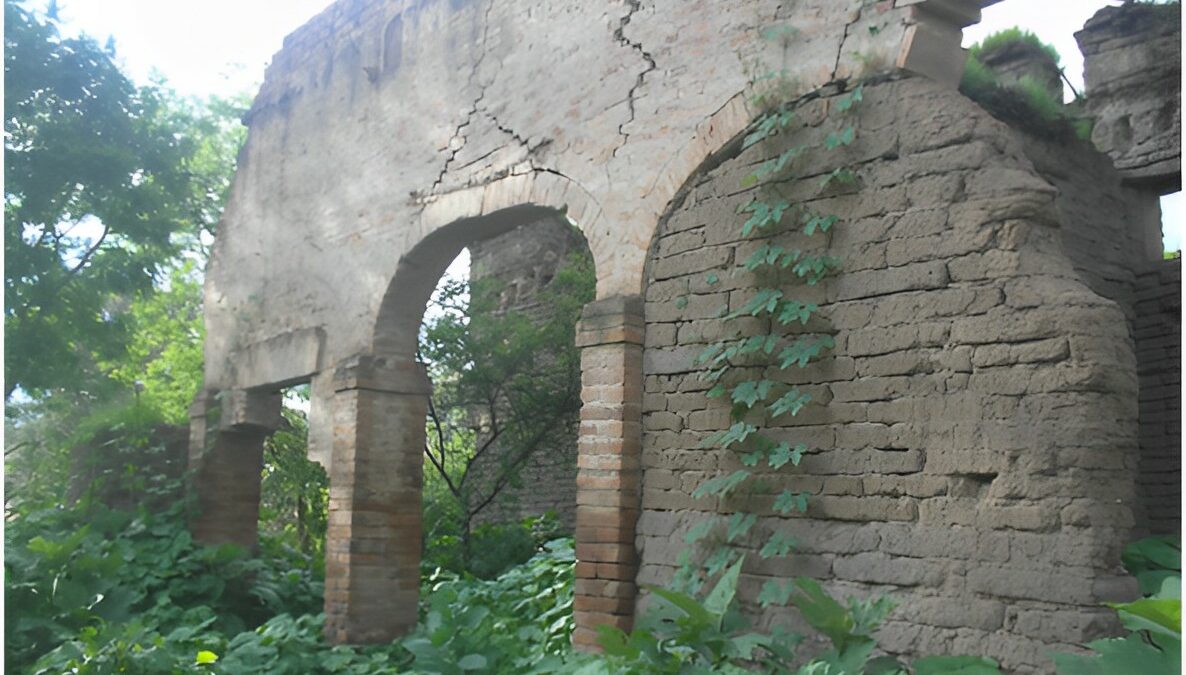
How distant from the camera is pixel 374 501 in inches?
300

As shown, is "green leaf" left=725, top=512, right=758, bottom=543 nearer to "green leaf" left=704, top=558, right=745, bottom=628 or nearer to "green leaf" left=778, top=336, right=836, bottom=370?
"green leaf" left=704, top=558, right=745, bottom=628

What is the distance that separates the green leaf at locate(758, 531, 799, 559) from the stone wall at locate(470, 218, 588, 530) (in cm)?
691

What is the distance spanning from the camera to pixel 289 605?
915 centimetres

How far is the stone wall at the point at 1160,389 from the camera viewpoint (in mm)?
6148

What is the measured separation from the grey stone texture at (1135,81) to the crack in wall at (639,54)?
354cm

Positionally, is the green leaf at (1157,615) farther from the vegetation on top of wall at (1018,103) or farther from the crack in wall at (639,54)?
the crack in wall at (639,54)

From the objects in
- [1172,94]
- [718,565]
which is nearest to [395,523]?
[718,565]

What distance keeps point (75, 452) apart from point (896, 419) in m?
8.27

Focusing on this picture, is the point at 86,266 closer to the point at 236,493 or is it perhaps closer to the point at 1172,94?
the point at 236,493

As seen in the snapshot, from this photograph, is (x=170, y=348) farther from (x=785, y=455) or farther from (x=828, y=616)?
(x=828, y=616)

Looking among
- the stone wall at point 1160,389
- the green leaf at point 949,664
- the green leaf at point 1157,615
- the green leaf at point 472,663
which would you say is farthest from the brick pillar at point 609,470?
the stone wall at point 1160,389

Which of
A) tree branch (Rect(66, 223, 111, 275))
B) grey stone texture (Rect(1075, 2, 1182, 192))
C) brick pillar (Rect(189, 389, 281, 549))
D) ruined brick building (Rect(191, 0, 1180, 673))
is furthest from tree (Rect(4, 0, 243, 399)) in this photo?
grey stone texture (Rect(1075, 2, 1182, 192))

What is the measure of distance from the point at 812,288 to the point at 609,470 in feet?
4.70

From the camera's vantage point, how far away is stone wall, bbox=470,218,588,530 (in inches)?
490
